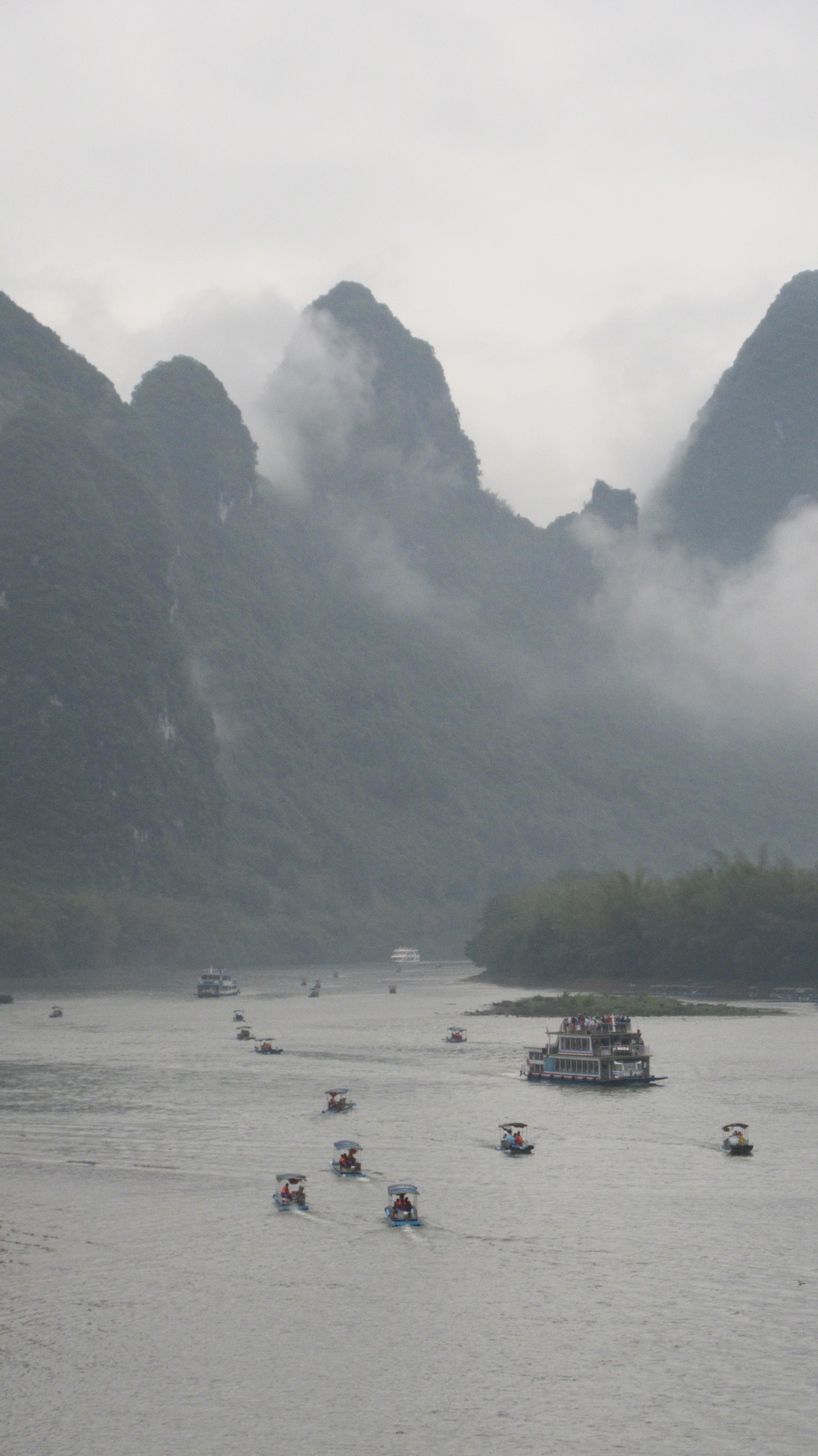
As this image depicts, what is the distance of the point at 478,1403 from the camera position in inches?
1262

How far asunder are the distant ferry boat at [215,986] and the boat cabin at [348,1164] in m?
85.0

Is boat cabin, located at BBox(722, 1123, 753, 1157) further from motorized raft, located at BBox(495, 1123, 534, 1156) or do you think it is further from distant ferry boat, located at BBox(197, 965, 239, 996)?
distant ferry boat, located at BBox(197, 965, 239, 996)

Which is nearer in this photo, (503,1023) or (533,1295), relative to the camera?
(533,1295)

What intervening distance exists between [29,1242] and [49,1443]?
1317 cm

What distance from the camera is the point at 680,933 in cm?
12719

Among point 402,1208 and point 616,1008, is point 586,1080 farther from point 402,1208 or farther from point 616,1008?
point 616,1008

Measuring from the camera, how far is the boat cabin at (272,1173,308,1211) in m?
46.9

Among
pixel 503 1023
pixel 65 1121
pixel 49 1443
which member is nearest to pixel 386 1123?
pixel 65 1121

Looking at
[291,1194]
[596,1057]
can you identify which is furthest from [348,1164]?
[596,1057]

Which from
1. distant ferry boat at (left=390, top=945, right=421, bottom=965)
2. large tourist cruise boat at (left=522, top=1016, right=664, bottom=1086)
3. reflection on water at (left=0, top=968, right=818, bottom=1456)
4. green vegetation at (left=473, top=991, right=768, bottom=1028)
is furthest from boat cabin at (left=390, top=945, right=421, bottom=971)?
reflection on water at (left=0, top=968, right=818, bottom=1456)

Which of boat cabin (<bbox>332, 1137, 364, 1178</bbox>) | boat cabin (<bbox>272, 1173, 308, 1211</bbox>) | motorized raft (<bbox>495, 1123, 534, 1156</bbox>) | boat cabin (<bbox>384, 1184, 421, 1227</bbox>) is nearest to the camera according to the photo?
boat cabin (<bbox>384, 1184, 421, 1227</bbox>)

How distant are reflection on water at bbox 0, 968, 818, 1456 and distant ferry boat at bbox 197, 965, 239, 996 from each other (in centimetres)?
6203

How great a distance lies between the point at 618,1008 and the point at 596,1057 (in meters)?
32.6

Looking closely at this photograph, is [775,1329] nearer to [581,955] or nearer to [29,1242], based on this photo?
[29,1242]
